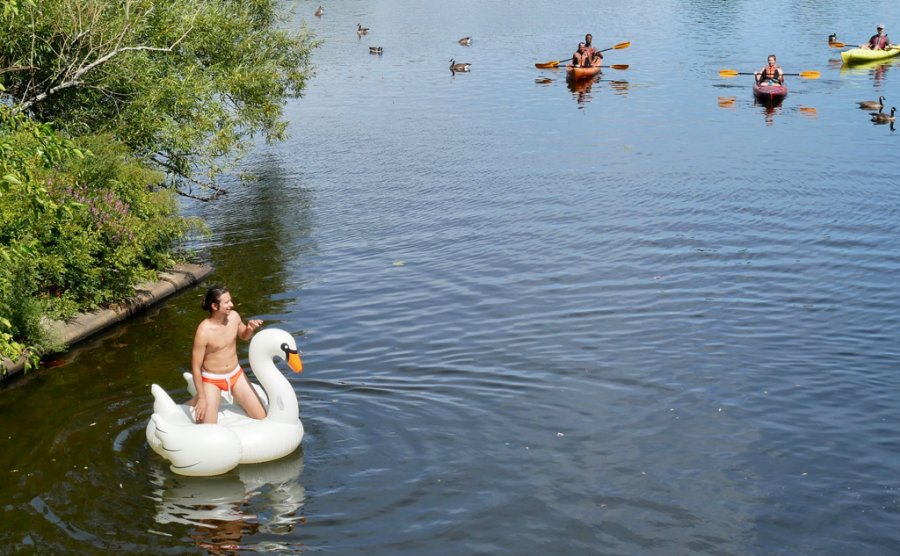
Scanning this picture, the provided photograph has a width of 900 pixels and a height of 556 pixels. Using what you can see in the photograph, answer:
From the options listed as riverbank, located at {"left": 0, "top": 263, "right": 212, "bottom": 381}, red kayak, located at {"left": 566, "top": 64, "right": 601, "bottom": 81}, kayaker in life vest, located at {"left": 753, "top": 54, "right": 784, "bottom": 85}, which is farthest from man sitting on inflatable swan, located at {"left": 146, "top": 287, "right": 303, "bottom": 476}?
red kayak, located at {"left": 566, "top": 64, "right": 601, "bottom": 81}

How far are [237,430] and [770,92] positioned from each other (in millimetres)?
34107

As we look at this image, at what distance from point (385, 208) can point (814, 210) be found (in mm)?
11186

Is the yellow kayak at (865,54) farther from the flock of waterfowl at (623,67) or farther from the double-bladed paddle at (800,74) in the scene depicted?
the double-bladed paddle at (800,74)

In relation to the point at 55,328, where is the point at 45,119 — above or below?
above

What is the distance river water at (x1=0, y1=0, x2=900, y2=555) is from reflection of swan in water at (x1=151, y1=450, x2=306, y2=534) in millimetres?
38

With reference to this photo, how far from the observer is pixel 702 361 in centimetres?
1652

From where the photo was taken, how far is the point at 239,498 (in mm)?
12508

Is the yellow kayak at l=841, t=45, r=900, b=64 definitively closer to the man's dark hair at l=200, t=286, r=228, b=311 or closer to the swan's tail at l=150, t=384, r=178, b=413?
the man's dark hair at l=200, t=286, r=228, b=311

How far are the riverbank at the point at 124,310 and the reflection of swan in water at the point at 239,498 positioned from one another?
451 cm

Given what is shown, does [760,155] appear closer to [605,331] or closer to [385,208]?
[385,208]

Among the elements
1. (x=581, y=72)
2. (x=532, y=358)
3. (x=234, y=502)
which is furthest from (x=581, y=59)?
(x=234, y=502)

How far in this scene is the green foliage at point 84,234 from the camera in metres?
16.8

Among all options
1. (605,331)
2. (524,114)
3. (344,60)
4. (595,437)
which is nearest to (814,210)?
(605,331)

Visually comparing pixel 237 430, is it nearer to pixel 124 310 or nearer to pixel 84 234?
pixel 84 234
